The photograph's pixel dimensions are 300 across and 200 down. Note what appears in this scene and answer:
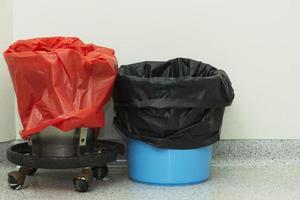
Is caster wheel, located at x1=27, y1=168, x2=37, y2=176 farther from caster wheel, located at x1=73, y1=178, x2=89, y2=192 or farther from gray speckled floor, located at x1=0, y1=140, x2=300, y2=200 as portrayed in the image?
caster wheel, located at x1=73, y1=178, x2=89, y2=192

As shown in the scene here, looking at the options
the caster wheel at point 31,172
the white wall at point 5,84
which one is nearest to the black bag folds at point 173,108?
the caster wheel at point 31,172

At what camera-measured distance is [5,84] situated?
188 centimetres

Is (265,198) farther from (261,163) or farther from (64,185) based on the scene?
(64,185)

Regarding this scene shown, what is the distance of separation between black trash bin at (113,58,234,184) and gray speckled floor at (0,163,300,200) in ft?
0.20

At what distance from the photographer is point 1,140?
1884 mm

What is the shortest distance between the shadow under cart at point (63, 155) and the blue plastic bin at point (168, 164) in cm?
11

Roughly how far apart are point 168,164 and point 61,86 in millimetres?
447

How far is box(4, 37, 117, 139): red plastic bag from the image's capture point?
1.47m

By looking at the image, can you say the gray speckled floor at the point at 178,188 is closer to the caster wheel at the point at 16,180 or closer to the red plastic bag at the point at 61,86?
the caster wheel at the point at 16,180

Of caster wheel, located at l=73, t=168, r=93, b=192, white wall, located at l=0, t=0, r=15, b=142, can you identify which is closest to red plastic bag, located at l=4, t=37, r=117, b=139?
caster wheel, located at l=73, t=168, r=93, b=192

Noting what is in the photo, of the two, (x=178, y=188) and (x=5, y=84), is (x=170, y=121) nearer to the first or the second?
(x=178, y=188)

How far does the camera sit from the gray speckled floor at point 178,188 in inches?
61.2

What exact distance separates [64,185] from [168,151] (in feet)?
1.25

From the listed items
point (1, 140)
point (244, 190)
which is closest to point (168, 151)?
point (244, 190)
